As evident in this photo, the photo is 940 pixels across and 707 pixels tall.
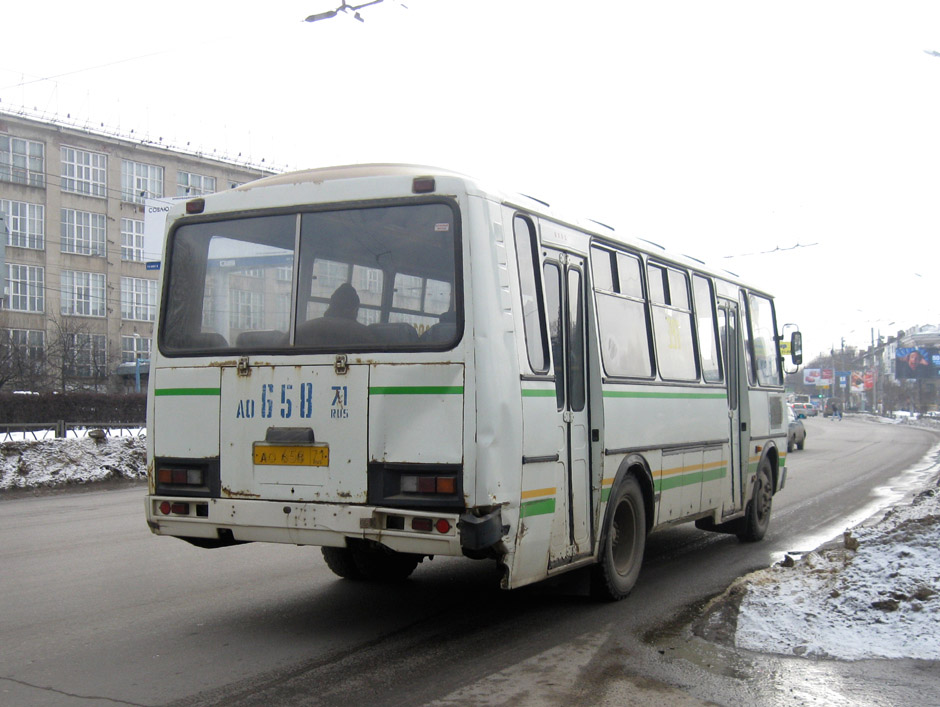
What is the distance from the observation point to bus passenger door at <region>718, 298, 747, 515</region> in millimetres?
10539

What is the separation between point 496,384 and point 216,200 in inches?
99.9

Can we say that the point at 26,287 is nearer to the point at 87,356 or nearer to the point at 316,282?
the point at 87,356

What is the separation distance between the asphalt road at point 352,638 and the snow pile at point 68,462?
8.59 m

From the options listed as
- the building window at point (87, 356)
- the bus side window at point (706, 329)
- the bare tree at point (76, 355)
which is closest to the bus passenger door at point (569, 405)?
the bus side window at point (706, 329)

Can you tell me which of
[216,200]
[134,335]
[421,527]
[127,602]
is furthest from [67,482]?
[134,335]

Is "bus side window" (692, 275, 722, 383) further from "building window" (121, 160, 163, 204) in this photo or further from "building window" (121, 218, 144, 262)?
"building window" (121, 218, 144, 262)

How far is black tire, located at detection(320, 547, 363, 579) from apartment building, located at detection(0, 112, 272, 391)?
50849 millimetres

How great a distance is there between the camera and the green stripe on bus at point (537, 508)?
6195 mm

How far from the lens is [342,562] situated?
8367mm

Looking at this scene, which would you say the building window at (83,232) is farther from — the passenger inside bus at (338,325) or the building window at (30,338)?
the passenger inside bus at (338,325)

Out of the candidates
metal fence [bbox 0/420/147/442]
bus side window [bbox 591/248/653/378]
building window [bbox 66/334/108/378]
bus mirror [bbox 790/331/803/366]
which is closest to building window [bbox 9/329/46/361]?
building window [bbox 66/334/108/378]

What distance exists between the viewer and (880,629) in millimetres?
6539

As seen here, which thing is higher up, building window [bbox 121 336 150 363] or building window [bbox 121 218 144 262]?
building window [bbox 121 218 144 262]

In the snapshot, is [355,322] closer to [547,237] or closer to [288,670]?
[547,237]
